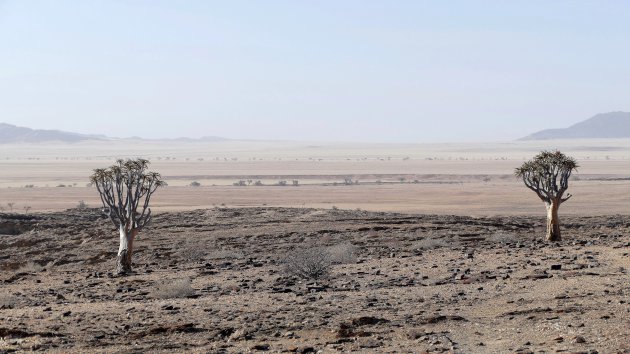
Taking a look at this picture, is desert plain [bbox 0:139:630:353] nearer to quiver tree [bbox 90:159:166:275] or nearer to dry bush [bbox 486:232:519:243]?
dry bush [bbox 486:232:519:243]

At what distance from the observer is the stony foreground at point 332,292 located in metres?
13.1

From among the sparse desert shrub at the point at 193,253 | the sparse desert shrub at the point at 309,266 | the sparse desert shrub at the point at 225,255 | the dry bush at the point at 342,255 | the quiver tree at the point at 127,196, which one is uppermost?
the quiver tree at the point at 127,196

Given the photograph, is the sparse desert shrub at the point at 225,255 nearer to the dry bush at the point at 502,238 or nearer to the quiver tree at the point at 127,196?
the quiver tree at the point at 127,196

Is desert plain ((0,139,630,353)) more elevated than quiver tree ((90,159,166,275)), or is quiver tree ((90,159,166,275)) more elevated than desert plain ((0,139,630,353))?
quiver tree ((90,159,166,275))

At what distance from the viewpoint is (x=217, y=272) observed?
73.6 feet

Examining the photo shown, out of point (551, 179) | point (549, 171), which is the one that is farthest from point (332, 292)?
point (549, 171)

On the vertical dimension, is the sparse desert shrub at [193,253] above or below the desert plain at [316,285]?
below

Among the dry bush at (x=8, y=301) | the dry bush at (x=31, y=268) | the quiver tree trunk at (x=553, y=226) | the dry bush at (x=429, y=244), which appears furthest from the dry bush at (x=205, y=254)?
the quiver tree trunk at (x=553, y=226)

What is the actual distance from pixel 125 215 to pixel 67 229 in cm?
1173

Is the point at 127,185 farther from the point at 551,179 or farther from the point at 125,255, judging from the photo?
the point at 551,179

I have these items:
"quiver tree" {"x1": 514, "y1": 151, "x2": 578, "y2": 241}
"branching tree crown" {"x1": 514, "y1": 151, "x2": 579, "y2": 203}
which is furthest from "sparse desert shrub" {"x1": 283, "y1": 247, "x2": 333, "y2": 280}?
"branching tree crown" {"x1": 514, "y1": 151, "x2": 579, "y2": 203}

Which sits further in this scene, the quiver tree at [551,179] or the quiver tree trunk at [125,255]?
the quiver tree at [551,179]

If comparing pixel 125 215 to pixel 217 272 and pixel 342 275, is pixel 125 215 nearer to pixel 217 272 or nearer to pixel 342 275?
pixel 217 272

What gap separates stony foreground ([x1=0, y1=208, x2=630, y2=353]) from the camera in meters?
13.1
